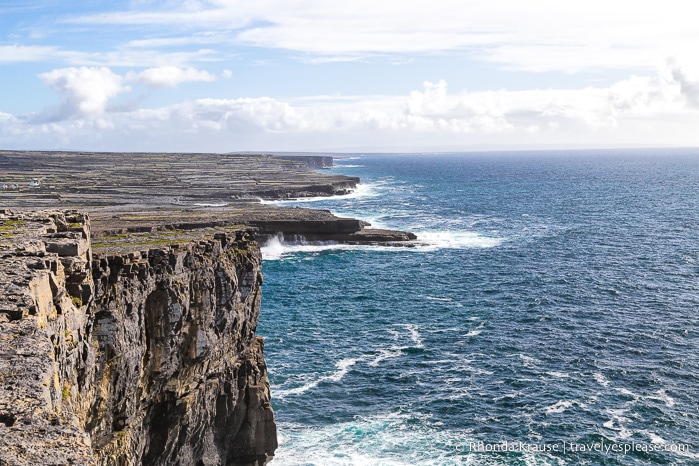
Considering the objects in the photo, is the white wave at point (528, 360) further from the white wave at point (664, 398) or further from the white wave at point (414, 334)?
the white wave at point (664, 398)

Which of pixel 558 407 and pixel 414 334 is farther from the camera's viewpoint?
pixel 414 334

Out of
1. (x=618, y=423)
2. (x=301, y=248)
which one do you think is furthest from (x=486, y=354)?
(x=301, y=248)

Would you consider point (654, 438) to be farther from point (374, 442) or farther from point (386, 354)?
point (386, 354)

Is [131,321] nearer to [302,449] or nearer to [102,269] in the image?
[102,269]

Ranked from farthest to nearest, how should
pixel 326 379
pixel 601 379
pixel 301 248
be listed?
pixel 301 248, pixel 326 379, pixel 601 379

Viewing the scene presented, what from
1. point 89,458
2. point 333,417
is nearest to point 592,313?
point 333,417

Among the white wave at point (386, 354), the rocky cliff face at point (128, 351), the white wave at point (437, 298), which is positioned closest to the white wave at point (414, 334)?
the white wave at point (386, 354)

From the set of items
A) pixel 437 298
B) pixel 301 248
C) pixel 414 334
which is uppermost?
pixel 301 248
